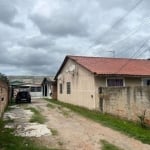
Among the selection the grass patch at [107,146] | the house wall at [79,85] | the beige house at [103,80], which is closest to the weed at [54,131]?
the grass patch at [107,146]

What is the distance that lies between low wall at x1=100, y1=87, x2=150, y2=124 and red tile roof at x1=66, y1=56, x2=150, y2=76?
397 cm

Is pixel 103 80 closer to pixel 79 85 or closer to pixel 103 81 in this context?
pixel 103 81

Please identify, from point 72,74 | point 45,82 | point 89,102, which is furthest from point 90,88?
point 45,82

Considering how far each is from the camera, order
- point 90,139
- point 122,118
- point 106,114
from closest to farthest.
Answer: point 90,139 → point 122,118 → point 106,114

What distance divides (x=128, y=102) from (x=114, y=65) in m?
10.5

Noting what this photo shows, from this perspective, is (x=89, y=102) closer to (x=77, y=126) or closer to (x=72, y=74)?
(x=72, y=74)

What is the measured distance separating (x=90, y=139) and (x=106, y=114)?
784 centimetres

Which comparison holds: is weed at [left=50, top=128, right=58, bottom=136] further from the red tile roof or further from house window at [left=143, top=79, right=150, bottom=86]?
house window at [left=143, top=79, right=150, bottom=86]

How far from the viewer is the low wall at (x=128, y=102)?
44.4ft

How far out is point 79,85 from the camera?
25766 mm

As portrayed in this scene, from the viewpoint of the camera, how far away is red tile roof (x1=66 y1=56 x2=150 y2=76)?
74.1 feet

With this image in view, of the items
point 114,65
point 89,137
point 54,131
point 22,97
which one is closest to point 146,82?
point 114,65

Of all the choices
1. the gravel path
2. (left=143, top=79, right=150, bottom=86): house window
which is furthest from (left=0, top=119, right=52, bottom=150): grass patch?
(left=143, top=79, right=150, bottom=86): house window

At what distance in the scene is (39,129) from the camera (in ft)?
42.1
